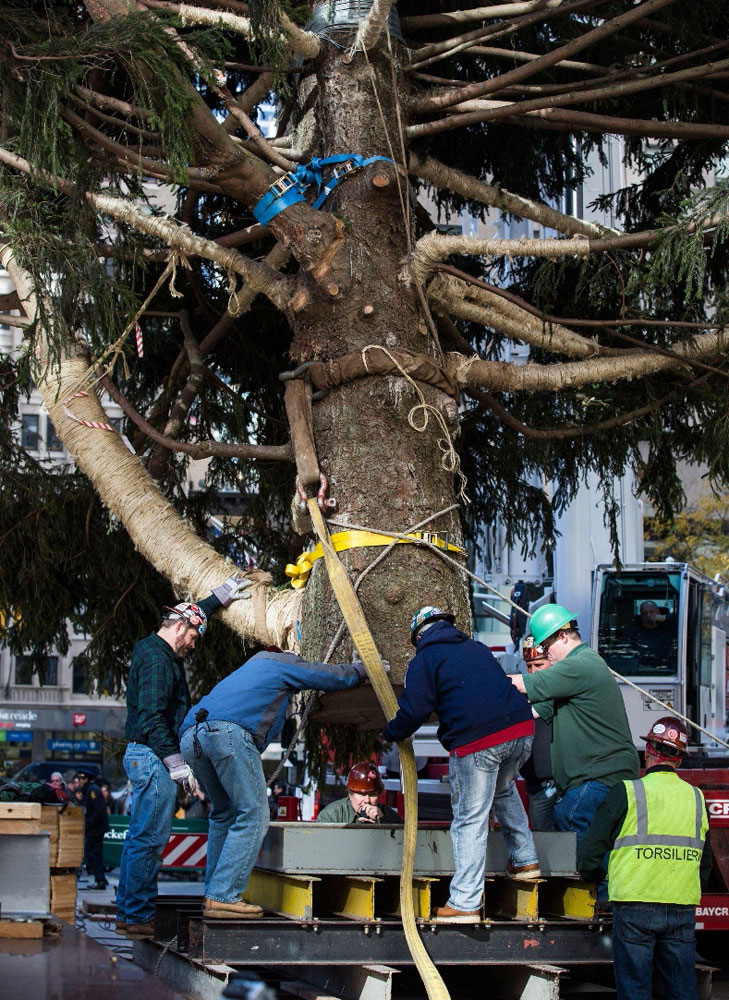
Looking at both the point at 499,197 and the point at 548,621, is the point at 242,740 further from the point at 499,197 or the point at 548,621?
the point at 499,197

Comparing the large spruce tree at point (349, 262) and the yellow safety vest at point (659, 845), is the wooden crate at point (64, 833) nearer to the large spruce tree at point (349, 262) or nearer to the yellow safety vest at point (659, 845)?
the large spruce tree at point (349, 262)

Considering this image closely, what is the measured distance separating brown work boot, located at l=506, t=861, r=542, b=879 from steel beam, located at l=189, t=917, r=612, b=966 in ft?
0.75

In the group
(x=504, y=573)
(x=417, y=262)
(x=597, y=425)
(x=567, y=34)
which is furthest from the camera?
(x=504, y=573)

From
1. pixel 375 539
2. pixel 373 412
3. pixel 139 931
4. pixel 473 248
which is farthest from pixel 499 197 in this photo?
pixel 139 931

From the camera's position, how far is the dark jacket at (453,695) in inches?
236

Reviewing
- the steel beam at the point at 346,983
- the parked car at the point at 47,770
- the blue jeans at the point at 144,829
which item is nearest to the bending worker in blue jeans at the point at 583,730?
the steel beam at the point at 346,983

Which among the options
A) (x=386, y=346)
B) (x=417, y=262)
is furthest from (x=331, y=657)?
(x=417, y=262)

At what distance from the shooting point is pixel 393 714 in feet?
20.3

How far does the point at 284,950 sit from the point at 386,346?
3157 millimetres

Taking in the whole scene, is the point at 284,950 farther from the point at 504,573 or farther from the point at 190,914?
the point at 504,573

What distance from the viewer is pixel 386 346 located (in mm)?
7000

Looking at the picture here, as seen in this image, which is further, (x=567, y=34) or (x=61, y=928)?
(x=567, y=34)

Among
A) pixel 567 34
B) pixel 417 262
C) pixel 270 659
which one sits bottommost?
pixel 270 659

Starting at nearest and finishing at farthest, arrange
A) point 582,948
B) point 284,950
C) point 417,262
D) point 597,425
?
1. point 284,950
2. point 582,948
3. point 417,262
4. point 597,425
